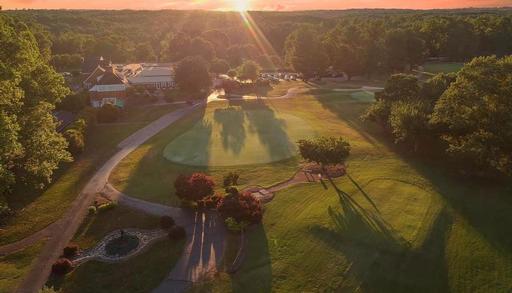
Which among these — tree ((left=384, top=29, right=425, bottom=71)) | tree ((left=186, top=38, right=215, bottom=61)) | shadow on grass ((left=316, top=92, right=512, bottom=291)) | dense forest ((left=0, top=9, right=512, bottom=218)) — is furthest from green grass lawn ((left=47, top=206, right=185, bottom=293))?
tree ((left=186, top=38, right=215, bottom=61))

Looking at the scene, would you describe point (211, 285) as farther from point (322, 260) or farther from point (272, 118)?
point (272, 118)

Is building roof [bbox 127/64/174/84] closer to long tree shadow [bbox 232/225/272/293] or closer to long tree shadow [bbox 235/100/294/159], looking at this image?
long tree shadow [bbox 235/100/294/159]

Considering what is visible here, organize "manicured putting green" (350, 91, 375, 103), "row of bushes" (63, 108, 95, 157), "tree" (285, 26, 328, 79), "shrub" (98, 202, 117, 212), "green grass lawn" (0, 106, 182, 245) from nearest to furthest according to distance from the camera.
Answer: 1. "green grass lawn" (0, 106, 182, 245)
2. "shrub" (98, 202, 117, 212)
3. "row of bushes" (63, 108, 95, 157)
4. "manicured putting green" (350, 91, 375, 103)
5. "tree" (285, 26, 328, 79)

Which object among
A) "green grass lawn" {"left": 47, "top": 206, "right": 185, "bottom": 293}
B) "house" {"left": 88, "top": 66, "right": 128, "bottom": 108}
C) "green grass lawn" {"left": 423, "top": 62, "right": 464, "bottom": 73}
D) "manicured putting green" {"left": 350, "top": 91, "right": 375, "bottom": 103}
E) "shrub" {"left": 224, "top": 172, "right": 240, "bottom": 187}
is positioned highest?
"green grass lawn" {"left": 423, "top": 62, "right": 464, "bottom": 73}

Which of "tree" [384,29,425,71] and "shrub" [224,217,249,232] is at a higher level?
"tree" [384,29,425,71]

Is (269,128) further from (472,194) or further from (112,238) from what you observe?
(112,238)

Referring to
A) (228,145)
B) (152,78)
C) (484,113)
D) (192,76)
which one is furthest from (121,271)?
(152,78)
